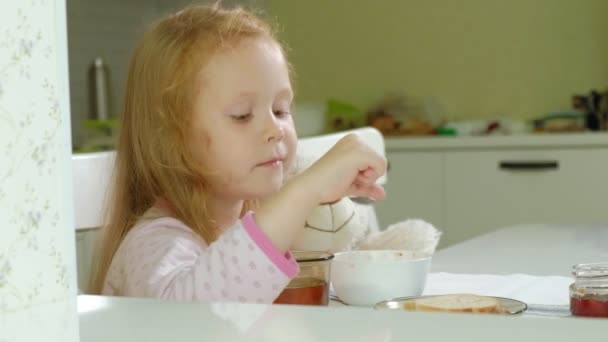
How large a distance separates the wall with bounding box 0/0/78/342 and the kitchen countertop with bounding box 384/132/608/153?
2831 mm

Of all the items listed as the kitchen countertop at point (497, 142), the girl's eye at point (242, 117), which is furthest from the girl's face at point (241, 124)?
the kitchen countertop at point (497, 142)

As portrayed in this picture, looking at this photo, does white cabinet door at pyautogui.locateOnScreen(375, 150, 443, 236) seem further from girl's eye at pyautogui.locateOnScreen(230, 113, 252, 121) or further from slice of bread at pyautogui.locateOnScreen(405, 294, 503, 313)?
slice of bread at pyautogui.locateOnScreen(405, 294, 503, 313)

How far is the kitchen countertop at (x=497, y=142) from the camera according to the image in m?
3.16

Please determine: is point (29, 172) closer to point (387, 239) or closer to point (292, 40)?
point (387, 239)

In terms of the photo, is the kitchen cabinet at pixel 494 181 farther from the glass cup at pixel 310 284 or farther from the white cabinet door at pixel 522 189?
the glass cup at pixel 310 284

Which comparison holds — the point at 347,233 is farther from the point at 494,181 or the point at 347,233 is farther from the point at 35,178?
the point at 494,181

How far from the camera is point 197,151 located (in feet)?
4.28

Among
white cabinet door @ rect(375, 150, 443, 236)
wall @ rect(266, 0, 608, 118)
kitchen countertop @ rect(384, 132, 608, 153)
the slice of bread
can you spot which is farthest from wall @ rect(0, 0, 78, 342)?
wall @ rect(266, 0, 608, 118)

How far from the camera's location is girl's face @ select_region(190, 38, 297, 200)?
1269mm

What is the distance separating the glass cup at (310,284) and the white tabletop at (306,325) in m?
0.36

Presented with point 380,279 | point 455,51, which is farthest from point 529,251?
point 455,51

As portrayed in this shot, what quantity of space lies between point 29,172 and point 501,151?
2.93m

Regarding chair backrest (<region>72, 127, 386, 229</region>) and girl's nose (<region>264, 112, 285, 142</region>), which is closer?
girl's nose (<region>264, 112, 285, 142</region>)

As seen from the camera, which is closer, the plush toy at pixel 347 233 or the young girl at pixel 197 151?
the young girl at pixel 197 151
